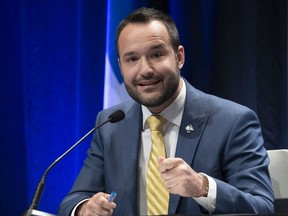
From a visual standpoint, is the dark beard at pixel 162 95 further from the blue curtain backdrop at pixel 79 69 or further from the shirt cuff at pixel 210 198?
the blue curtain backdrop at pixel 79 69

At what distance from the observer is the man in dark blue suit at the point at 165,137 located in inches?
85.7

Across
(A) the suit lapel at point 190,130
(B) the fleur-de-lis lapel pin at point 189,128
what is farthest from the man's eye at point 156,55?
(B) the fleur-de-lis lapel pin at point 189,128

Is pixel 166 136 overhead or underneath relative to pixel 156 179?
overhead

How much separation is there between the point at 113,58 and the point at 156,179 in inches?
41.4

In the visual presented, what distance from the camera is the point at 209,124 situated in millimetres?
2301

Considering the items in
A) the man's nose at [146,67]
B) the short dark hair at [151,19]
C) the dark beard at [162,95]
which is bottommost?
the dark beard at [162,95]

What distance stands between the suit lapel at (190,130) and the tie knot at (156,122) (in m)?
0.10

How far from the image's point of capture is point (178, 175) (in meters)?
1.86

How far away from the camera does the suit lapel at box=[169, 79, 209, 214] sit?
2.23m

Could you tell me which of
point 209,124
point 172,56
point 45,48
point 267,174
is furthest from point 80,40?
point 267,174

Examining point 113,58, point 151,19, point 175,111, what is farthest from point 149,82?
point 113,58

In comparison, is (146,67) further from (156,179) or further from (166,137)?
(156,179)

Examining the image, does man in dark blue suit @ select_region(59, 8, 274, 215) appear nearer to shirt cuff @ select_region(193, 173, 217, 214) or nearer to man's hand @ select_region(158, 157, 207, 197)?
shirt cuff @ select_region(193, 173, 217, 214)

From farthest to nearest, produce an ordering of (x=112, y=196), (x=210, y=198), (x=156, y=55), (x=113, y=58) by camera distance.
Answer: (x=113, y=58) < (x=156, y=55) < (x=210, y=198) < (x=112, y=196)
